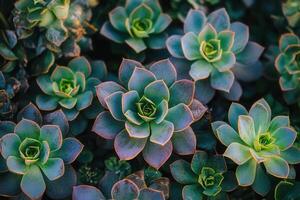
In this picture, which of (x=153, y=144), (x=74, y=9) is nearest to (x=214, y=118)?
(x=153, y=144)

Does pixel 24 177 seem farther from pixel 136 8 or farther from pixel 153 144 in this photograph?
pixel 136 8

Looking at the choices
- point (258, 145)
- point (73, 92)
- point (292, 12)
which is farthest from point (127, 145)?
point (292, 12)

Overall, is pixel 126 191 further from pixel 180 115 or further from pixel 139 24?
pixel 139 24

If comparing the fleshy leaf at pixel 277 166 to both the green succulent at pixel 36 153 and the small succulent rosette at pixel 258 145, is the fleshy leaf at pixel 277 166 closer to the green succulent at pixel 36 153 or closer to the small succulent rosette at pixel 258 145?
the small succulent rosette at pixel 258 145

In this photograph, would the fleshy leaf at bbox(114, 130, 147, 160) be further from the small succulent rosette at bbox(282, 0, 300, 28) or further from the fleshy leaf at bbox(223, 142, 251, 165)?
the small succulent rosette at bbox(282, 0, 300, 28)

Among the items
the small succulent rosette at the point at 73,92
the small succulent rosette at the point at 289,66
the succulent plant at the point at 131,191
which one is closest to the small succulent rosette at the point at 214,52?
the small succulent rosette at the point at 289,66

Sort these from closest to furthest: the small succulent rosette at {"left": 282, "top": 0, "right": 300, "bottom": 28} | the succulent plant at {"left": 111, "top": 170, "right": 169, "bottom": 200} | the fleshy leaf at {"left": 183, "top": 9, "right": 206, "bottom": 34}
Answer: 1. the succulent plant at {"left": 111, "top": 170, "right": 169, "bottom": 200}
2. the fleshy leaf at {"left": 183, "top": 9, "right": 206, "bottom": 34}
3. the small succulent rosette at {"left": 282, "top": 0, "right": 300, "bottom": 28}

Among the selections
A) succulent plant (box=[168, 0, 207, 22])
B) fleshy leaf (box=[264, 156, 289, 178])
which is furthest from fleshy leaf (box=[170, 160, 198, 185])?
succulent plant (box=[168, 0, 207, 22])
